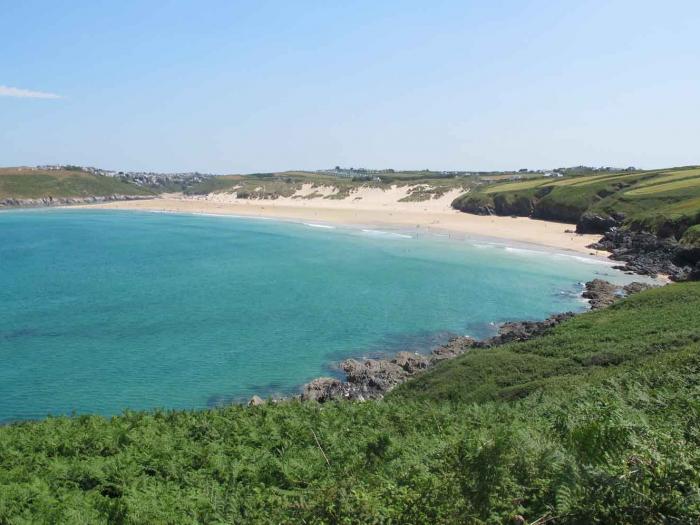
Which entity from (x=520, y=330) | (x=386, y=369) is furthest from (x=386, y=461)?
(x=520, y=330)

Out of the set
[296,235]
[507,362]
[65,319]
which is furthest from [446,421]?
[296,235]

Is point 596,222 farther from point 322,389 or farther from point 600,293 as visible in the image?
point 322,389

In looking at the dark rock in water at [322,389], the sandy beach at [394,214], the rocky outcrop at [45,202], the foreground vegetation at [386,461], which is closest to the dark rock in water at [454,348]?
the dark rock in water at [322,389]

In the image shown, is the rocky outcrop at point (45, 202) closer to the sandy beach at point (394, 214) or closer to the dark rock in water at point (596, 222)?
the sandy beach at point (394, 214)

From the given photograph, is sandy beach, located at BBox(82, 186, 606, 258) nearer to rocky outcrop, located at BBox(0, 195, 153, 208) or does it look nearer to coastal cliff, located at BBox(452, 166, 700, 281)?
coastal cliff, located at BBox(452, 166, 700, 281)

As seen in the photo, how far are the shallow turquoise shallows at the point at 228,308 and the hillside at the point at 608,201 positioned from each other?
13.8 m

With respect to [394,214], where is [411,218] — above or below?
below

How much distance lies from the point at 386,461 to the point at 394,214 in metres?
122

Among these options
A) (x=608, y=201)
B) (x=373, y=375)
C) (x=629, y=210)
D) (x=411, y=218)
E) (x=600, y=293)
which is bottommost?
(x=373, y=375)

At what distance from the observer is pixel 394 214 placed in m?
133

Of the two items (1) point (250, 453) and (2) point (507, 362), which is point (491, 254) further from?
(1) point (250, 453)

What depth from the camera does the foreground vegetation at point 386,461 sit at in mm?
7949

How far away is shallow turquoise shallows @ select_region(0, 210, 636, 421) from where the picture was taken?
99.8 ft

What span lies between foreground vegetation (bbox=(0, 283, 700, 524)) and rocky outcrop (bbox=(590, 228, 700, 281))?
139ft
